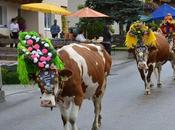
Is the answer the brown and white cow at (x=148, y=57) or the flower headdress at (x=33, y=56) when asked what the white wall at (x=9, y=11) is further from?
the flower headdress at (x=33, y=56)

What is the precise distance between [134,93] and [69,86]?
7593 millimetres

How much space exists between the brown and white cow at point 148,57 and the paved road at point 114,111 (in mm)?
504

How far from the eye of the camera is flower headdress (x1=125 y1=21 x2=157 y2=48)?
1448cm

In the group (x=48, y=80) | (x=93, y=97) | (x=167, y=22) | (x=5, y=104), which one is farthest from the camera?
(x=167, y=22)

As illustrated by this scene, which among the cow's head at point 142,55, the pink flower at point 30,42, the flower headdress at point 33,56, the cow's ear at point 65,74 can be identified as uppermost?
the pink flower at point 30,42

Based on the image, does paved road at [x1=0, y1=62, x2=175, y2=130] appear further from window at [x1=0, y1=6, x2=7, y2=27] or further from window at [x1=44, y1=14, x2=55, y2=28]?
window at [x1=44, y1=14, x2=55, y2=28]

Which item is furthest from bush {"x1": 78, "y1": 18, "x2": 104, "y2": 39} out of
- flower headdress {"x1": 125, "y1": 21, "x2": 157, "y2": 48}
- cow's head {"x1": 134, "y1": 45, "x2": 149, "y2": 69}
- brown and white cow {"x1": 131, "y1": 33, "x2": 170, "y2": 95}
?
cow's head {"x1": 134, "y1": 45, "x2": 149, "y2": 69}

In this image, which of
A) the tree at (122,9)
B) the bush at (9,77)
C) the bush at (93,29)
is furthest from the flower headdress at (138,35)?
the tree at (122,9)

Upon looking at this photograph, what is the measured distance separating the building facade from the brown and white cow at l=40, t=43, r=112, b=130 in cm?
2329

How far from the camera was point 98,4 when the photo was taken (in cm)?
4425

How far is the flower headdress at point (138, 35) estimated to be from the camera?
14.5m

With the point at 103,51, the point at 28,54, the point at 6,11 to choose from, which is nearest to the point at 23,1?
the point at 6,11

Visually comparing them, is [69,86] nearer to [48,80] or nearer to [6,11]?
[48,80]

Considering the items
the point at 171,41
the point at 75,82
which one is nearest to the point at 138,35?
the point at 171,41
